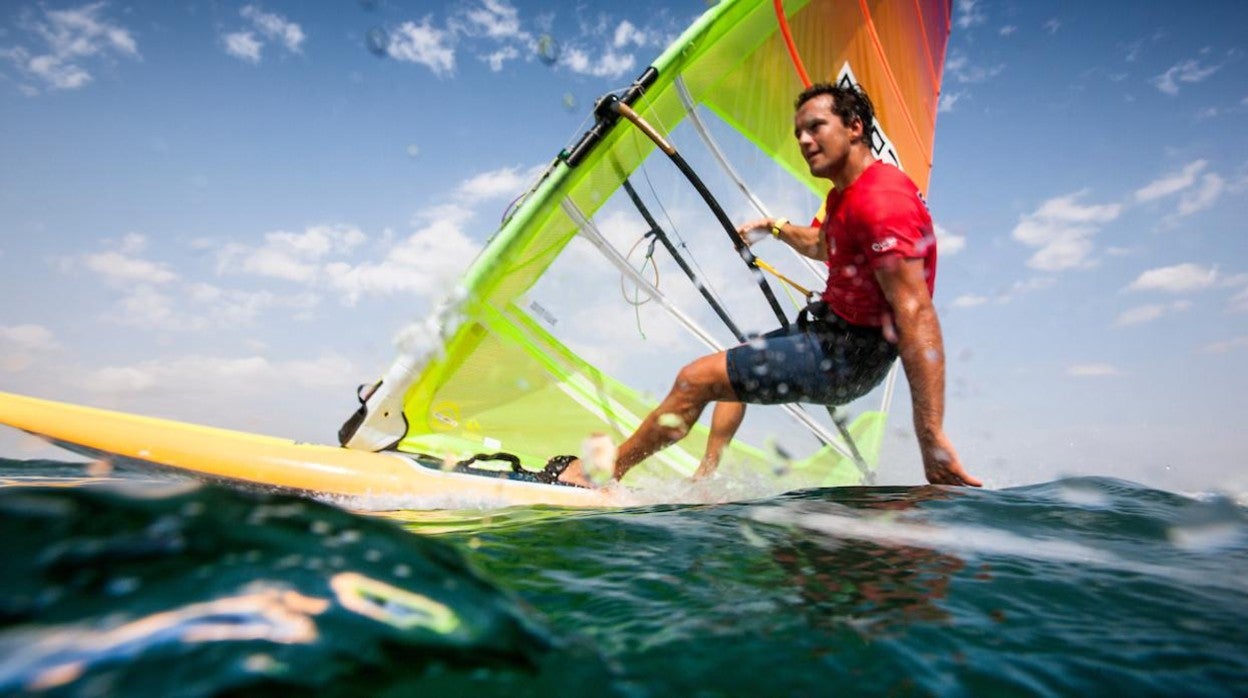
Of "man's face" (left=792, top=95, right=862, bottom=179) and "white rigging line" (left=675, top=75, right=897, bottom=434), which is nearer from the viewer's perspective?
"man's face" (left=792, top=95, right=862, bottom=179)

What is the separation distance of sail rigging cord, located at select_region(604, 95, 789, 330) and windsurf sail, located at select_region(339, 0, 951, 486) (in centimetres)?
3

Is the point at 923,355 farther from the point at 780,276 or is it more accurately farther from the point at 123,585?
the point at 123,585

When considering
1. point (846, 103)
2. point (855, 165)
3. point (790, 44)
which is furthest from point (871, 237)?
point (790, 44)

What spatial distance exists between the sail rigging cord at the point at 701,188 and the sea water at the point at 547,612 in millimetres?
2052

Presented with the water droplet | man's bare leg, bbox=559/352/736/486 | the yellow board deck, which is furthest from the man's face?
the water droplet

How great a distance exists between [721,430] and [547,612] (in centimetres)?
251

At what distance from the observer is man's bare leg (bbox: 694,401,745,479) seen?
3.50 meters

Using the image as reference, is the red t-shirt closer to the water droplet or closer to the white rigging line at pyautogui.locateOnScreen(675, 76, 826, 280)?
the white rigging line at pyautogui.locateOnScreen(675, 76, 826, 280)

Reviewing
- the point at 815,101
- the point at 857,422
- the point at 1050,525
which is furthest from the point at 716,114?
the point at 1050,525

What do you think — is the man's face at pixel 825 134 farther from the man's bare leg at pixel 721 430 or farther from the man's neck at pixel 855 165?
the man's bare leg at pixel 721 430

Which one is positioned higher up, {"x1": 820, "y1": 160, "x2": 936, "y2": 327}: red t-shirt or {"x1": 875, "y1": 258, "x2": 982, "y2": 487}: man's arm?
{"x1": 820, "y1": 160, "x2": 936, "y2": 327}: red t-shirt

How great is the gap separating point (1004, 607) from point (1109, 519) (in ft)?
5.07

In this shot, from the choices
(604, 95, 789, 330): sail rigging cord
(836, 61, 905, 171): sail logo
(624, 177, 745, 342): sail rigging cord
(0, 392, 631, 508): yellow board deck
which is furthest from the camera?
(836, 61, 905, 171): sail logo

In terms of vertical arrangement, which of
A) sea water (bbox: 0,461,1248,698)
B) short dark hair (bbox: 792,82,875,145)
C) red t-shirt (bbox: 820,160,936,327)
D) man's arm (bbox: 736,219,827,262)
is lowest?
Result: sea water (bbox: 0,461,1248,698)
